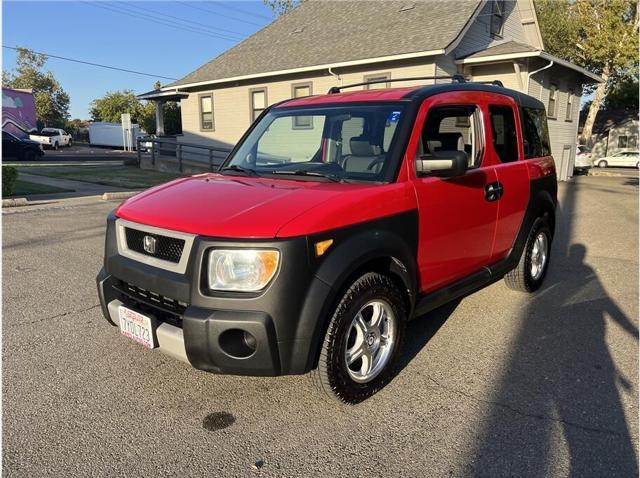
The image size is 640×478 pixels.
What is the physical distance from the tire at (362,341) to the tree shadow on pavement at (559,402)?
71 centimetres

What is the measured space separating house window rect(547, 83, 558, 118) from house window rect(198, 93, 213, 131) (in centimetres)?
1270

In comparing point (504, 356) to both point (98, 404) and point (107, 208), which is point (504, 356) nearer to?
point (98, 404)

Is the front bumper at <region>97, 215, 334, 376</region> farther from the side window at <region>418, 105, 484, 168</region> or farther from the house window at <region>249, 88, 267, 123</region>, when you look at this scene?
the house window at <region>249, 88, 267, 123</region>

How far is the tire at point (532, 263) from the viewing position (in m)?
4.98

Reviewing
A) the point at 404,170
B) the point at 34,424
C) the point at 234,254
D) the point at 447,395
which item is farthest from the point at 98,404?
the point at 404,170

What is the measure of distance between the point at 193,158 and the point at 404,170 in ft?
61.1

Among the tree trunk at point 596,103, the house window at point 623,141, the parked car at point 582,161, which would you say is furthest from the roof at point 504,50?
the house window at point 623,141

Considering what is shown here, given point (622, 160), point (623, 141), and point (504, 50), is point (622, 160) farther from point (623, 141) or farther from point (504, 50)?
point (504, 50)

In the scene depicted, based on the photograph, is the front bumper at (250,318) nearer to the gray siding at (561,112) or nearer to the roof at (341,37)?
the roof at (341,37)

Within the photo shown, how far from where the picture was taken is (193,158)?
20.8 meters

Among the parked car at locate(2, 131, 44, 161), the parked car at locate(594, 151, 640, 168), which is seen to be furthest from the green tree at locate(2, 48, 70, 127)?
the parked car at locate(594, 151, 640, 168)

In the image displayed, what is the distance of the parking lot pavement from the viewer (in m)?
2.55

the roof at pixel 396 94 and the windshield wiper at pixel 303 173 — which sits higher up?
the roof at pixel 396 94

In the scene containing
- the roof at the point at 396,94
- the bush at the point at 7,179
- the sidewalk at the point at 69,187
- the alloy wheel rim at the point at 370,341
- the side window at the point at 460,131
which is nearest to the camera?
the alloy wheel rim at the point at 370,341
